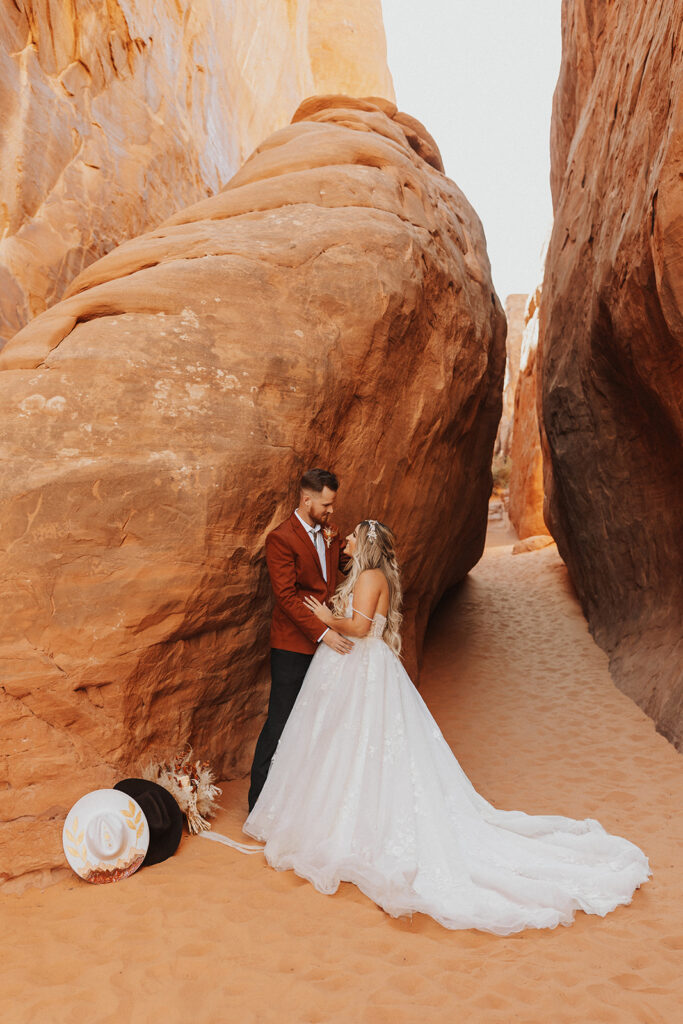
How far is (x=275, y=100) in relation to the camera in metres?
15.7

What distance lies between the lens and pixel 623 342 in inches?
254

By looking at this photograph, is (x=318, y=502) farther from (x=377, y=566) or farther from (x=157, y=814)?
(x=157, y=814)

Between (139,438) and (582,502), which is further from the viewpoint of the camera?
(582,502)

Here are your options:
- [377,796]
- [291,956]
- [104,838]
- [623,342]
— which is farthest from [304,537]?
[623,342]

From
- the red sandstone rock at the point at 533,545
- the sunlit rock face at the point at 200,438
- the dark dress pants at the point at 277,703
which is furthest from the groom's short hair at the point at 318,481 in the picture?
the red sandstone rock at the point at 533,545

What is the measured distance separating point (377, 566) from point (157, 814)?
177 cm

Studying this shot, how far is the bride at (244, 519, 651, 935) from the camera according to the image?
295 centimetres

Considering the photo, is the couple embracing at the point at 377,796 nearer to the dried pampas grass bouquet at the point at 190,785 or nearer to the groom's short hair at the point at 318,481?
the groom's short hair at the point at 318,481

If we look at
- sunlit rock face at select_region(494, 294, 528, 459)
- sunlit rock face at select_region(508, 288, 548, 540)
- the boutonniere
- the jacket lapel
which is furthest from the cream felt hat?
sunlit rock face at select_region(494, 294, 528, 459)

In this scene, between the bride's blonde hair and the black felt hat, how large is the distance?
138 cm

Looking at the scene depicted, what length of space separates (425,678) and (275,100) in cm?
1462

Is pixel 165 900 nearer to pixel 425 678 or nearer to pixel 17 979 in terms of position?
pixel 17 979

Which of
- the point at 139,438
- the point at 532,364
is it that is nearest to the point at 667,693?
the point at 139,438

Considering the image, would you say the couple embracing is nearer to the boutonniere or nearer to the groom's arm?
the groom's arm
